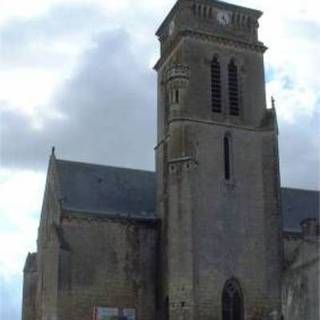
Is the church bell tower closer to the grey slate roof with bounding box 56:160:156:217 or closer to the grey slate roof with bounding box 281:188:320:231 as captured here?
the grey slate roof with bounding box 56:160:156:217

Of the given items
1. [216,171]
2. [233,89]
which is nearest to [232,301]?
[216,171]

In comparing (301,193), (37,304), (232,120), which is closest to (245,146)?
(232,120)

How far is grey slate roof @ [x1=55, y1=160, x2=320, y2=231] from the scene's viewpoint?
48.0 meters

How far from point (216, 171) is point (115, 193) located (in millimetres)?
7296

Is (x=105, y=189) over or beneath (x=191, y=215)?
over

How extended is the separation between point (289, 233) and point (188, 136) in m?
9.44

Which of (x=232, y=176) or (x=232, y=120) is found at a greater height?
(x=232, y=120)

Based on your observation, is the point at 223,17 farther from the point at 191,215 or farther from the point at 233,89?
the point at 191,215

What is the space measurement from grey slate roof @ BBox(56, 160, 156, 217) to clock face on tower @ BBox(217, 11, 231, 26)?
11096mm

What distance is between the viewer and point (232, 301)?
44.1 meters

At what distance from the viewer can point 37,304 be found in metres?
49.8

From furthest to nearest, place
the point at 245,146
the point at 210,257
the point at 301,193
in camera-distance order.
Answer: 1. the point at 301,193
2. the point at 245,146
3. the point at 210,257

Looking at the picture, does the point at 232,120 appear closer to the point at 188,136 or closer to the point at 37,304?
the point at 188,136

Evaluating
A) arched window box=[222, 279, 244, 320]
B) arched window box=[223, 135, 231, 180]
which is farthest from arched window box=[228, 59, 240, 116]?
arched window box=[222, 279, 244, 320]
